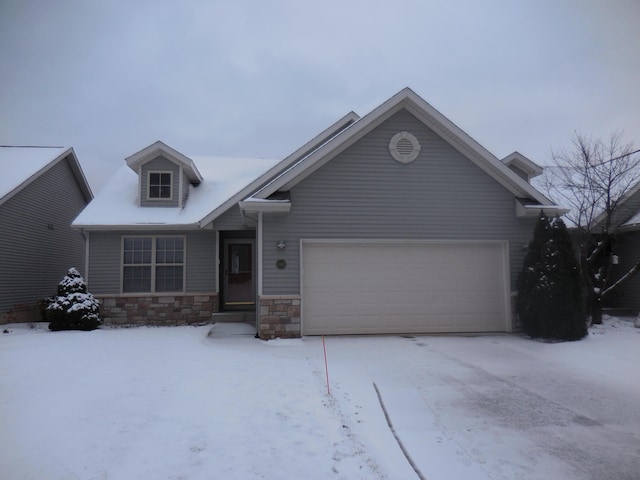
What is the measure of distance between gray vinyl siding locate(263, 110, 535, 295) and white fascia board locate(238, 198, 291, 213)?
310 millimetres

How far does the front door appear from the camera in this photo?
13867 millimetres

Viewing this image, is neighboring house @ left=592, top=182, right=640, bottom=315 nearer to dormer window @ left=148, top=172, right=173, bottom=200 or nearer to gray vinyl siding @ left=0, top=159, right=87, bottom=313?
dormer window @ left=148, top=172, right=173, bottom=200

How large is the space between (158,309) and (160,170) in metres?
4.48

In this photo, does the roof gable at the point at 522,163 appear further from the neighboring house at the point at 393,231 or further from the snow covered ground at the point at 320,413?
the snow covered ground at the point at 320,413

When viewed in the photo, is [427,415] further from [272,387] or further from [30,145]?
[30,145]

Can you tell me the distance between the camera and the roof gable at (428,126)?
31.3 feet

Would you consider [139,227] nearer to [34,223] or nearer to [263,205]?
[34,223]

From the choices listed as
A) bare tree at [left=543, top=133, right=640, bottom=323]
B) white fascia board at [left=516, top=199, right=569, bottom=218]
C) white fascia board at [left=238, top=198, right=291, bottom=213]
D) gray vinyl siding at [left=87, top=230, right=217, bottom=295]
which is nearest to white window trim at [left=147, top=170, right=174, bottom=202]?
gray vinyl siding at [left=87, top=230, right=217, bottom=295]

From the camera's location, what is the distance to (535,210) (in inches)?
395

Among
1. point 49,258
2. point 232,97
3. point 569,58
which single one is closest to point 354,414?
point 569,58

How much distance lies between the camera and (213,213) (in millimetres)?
12102

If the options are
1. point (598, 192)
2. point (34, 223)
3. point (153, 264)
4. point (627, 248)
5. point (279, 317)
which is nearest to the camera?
point (279, 317)

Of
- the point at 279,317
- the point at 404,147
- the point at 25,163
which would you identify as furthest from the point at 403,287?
the point at 25,163

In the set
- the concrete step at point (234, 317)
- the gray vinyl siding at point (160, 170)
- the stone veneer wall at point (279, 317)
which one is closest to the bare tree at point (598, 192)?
the stone veneer wall at point (279, 317)
